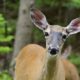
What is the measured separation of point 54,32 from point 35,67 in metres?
1.07

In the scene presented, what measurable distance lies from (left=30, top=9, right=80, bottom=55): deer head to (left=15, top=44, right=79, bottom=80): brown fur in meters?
0.50

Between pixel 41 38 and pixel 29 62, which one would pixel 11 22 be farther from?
pixel 29 62


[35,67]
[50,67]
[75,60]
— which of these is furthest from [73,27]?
[75,60]

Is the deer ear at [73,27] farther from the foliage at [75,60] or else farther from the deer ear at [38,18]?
the foliage at [75,60]

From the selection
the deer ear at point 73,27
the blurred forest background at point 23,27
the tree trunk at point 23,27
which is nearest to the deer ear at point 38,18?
the deer ear at point 73,27

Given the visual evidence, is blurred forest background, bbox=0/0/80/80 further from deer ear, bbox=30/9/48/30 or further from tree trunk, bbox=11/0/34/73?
deer ear, bbox=30/9/48/30

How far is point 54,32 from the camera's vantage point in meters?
8.18

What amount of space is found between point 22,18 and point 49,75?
2856 millimetres

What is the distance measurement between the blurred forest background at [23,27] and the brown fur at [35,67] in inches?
14.7

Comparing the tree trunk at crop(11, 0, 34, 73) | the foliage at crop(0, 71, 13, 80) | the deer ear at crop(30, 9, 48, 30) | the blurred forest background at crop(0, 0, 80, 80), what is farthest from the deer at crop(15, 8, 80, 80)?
the tree trunk at crop(11, 0, 34, 73)

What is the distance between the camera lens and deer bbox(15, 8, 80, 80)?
8.09 metres

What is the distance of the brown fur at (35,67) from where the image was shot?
8.73 m

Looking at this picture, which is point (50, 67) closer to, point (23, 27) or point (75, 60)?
point (23, 27)

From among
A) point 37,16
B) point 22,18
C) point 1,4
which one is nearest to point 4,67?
point 22,18
